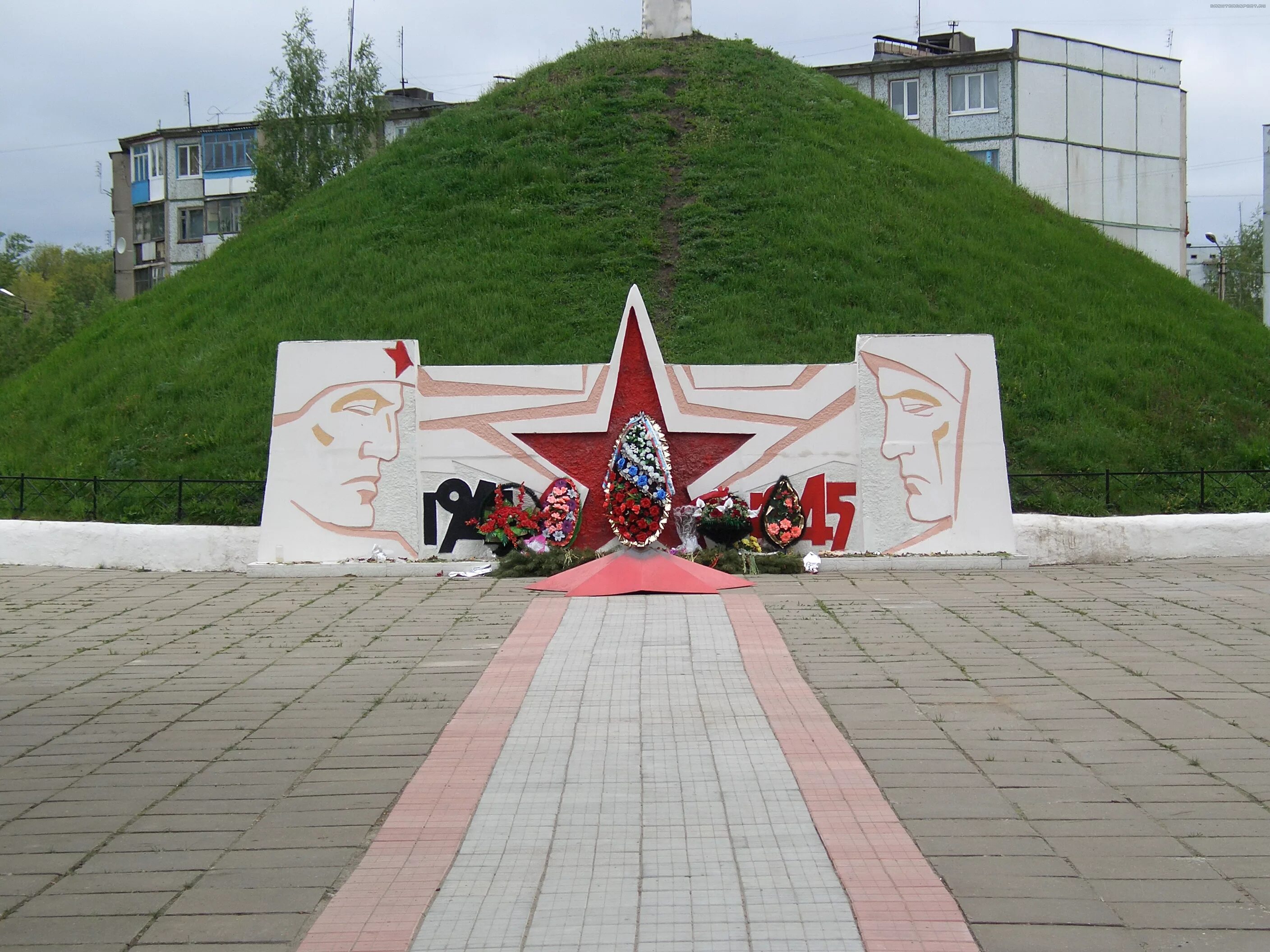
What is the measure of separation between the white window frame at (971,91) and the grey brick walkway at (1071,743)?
29.7 m

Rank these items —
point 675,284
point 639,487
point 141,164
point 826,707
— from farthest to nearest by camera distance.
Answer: point 141,164
point 675,284
point 639,487
point 826,707

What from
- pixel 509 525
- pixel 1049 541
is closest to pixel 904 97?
pixel 1049 541

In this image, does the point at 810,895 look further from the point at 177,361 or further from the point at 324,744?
the point at 177,361

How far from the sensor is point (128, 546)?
38.0ft

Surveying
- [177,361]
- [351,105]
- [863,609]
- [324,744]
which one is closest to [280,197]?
[351,105]

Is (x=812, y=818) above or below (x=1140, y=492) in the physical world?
below

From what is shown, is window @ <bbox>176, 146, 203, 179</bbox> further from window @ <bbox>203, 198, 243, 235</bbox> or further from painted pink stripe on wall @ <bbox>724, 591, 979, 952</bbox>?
painted pink stripe on wall @ <bbox>724, 591, 979, 952</bbox>

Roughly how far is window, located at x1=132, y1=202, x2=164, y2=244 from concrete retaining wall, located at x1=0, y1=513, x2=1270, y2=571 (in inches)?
1463

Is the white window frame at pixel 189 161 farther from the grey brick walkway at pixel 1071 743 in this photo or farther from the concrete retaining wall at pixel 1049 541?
the grey brick walkway at pixel 1071 743

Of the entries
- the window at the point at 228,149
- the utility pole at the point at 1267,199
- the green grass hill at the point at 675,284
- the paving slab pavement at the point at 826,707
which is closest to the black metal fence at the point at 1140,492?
the green grass hill at the point at 675,284

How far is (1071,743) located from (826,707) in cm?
125

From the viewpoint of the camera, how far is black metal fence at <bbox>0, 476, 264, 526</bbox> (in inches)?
499

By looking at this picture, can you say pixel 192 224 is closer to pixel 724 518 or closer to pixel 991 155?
pixel 991 155

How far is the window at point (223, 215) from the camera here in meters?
42.6
